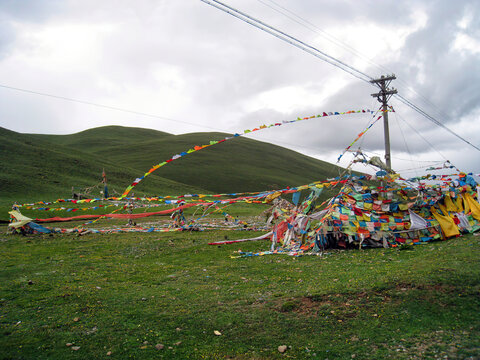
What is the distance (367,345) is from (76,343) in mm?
5398

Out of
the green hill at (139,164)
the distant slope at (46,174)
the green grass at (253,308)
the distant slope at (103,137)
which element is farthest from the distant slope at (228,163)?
the green grass at (253,308)

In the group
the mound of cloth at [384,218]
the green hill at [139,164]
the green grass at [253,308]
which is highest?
the green hill at [139,164]

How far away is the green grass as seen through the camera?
646 centimetres

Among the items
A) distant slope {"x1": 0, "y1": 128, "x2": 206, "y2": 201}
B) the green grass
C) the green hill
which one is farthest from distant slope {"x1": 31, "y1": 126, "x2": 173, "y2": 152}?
the green grass

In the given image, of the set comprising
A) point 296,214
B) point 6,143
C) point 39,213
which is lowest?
point 39,213

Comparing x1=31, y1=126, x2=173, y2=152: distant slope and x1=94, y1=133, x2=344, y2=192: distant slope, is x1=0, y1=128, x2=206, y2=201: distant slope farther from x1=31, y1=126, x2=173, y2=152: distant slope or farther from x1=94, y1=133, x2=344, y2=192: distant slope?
x1=31, y1=126, x2=173, y2=152: distant slope

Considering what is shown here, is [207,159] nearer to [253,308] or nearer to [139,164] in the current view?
[139,164]

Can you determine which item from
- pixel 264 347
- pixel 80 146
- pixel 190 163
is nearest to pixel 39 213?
pixel 264 347

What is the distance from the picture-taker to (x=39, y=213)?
3619 centimetres

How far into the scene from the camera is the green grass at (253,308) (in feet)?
21.2

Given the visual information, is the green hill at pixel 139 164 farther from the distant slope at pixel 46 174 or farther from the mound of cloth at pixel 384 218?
the mound of cloth at pixel 384 218

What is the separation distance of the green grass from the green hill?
14.7 metres

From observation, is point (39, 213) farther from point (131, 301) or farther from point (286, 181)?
point (286, 181)

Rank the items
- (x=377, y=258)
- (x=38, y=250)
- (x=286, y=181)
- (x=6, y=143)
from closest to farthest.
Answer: (x=377, y=258) < (x=38, y=250) < (x=6, y=143) < (x=286, y=181)
